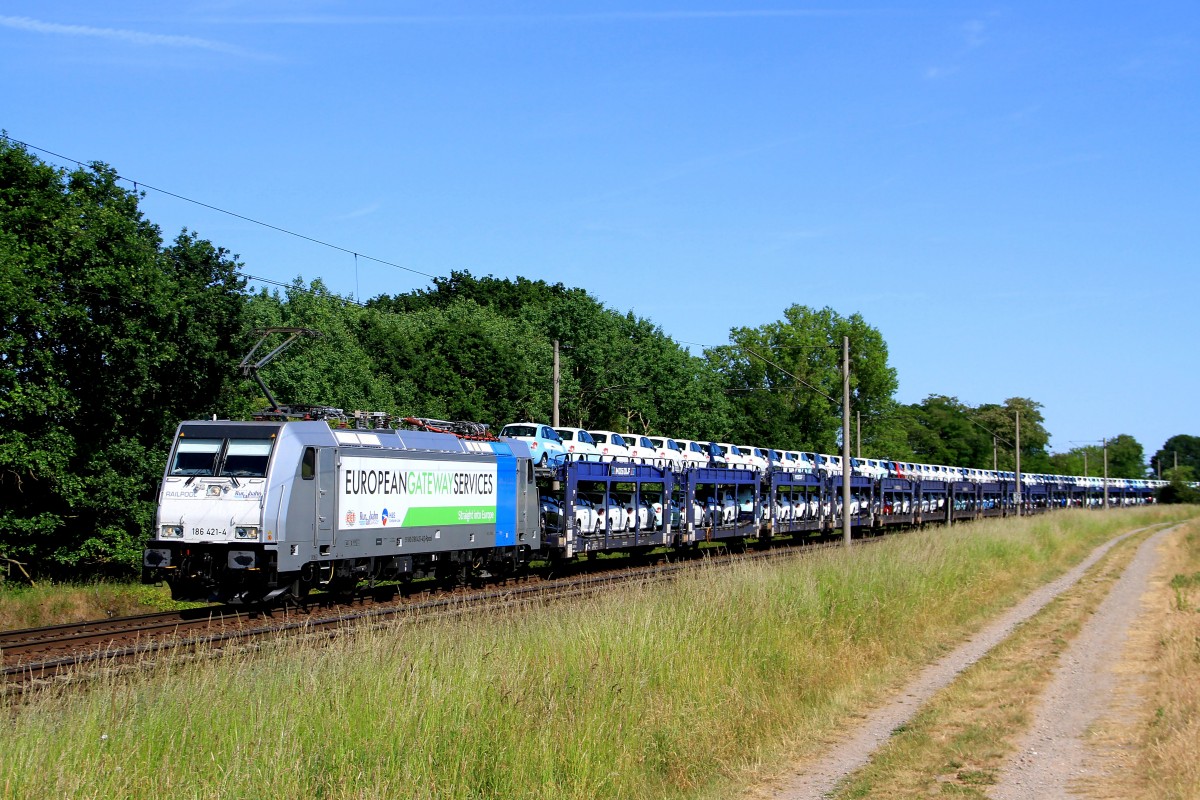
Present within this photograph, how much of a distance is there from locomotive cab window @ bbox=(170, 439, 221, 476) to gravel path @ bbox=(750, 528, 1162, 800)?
11.7 meters

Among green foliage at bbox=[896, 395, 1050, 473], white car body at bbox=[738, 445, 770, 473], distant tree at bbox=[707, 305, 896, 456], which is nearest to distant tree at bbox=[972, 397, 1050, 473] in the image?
green foliage at bbox=[896, 395, 1050, 473]

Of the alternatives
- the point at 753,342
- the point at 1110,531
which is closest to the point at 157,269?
the point at 1110,531

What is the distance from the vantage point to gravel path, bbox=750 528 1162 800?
29.6 feet

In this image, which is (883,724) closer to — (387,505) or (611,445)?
(387,505)

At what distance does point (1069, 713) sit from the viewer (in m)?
12.1

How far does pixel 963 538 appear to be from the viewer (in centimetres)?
2969

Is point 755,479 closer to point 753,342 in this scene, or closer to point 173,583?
point 173,583

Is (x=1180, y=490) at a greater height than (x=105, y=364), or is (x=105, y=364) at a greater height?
(x=105, y=364)

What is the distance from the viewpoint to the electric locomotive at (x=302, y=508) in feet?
58.4

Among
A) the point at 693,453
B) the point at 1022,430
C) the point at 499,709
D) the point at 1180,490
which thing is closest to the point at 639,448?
the point at 693,453

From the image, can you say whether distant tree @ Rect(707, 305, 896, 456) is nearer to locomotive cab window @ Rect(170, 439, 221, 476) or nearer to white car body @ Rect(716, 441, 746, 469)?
white car body @ Rect(716, 441, 746, 469)

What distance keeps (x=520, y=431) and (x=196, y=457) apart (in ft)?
40.2

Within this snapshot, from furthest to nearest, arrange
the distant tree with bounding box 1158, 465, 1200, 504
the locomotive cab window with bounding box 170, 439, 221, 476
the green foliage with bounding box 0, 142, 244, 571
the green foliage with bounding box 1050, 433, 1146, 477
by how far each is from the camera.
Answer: the green foliage with bounding box 1050, 433, 1146, 477
the distant tree with bounding box 1158, 465, 1200, 504
the green foliage with bounding box 0, 142, 244, 571
the locomotive cab window with bounding box 170, 439, 221, 476

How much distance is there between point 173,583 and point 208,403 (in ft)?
34.1
